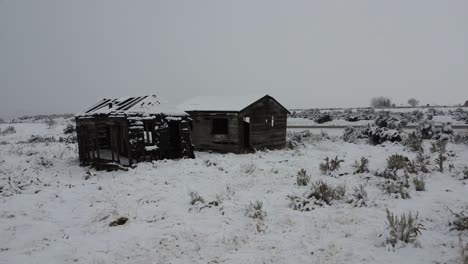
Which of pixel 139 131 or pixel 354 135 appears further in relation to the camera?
pixel 354 135

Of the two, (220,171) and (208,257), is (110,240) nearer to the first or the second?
(208,257)

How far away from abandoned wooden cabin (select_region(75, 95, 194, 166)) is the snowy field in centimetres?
170

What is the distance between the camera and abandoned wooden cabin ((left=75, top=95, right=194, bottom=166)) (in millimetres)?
12805

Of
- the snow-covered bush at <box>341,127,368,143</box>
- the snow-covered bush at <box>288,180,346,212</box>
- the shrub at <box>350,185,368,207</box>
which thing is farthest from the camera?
the snow-covered bush at <box>341,127,368,143</box>

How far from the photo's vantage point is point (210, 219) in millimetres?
7074

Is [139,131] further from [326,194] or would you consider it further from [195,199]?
[326,194]

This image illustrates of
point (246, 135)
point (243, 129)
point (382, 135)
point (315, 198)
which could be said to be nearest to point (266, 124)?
point (246, 135)

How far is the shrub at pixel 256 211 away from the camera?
6.99 metres

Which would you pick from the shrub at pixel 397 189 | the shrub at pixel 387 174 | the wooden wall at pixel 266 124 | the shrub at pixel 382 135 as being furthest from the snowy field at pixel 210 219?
the shrub at pixel 382 135

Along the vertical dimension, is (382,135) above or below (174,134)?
below

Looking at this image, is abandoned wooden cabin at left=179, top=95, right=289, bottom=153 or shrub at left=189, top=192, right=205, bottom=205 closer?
shrub at left=189, top=192, right=205, bottom=205

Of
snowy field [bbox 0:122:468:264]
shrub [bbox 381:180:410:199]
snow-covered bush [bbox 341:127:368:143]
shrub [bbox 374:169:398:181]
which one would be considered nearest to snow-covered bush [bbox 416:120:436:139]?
A: snow-covered bush [bbox 341:127:368:143]

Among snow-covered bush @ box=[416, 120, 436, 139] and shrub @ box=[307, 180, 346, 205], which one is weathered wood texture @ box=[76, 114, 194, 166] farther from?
snow-covered bush @ box=[416, 120, 436, 139]

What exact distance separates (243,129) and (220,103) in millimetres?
2385
